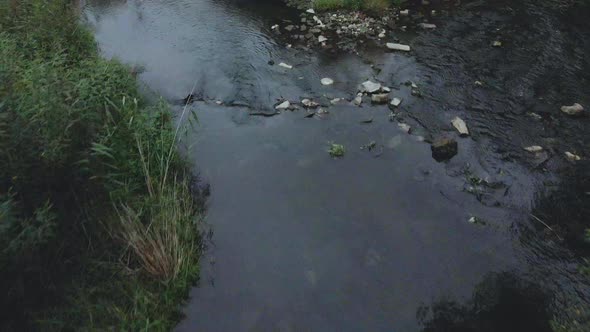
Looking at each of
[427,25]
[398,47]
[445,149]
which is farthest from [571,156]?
[427,25]

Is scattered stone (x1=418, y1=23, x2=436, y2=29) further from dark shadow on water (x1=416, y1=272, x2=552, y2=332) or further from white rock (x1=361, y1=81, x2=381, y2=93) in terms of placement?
dark shadow on water (x1=416, y1=272, x2=552, y2=332)

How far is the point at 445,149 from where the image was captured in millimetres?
6805

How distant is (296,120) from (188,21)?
5360 millimetres

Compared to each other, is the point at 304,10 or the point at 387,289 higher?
the point at 304,10

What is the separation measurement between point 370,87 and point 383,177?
94.9 inches

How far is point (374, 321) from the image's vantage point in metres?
4.86

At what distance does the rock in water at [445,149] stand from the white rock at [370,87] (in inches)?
76.5

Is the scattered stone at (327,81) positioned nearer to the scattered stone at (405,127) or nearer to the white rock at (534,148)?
the scattered stone at (405,127)

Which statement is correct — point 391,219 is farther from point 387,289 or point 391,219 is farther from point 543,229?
point 543,229

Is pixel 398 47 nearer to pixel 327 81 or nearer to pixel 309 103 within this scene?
pixel 327 81

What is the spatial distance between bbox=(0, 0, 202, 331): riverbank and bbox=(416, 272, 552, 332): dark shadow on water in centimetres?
300

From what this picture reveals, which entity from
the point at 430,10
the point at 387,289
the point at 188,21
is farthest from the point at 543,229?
the point at 188,21

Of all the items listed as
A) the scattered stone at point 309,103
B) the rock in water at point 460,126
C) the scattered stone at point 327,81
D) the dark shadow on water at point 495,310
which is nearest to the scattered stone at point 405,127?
the rock in water at point 460,126

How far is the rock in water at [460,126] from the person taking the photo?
716 centimetres
